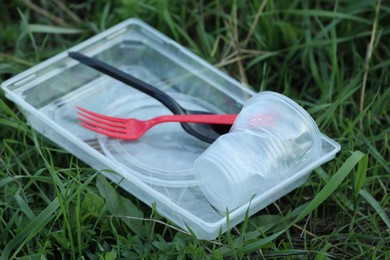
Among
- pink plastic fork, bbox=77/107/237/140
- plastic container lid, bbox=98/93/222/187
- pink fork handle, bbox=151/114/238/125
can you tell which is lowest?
plastic container lid, bbox=98/93/222/187

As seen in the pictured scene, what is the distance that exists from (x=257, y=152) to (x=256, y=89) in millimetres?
502

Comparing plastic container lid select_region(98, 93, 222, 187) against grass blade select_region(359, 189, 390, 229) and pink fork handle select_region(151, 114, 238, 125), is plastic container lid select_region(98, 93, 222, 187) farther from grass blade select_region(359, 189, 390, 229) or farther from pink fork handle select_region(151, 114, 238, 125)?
grass blade select_region(359, 189, 390, 229)

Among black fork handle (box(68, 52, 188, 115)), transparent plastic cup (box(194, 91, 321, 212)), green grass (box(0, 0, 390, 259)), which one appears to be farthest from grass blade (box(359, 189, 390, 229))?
black fork handle (box(68, 52, 188, 115))

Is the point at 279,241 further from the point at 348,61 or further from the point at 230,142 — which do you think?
the point at 348,61

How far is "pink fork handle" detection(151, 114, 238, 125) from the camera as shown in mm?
1577

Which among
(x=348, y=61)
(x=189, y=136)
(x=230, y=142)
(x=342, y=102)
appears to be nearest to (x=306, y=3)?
(x=348, y=61)

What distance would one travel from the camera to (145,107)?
68.9 inches

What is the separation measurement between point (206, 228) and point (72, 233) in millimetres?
256

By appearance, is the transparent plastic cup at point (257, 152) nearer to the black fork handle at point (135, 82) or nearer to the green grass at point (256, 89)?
the green grass at point (256, 89)

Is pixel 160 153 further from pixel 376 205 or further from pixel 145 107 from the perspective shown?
pixel 376 205

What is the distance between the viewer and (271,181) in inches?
56.7

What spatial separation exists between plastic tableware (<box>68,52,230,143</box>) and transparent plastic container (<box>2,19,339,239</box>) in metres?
0.03

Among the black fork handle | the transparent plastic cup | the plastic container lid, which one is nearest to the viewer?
the transparent plastic cup

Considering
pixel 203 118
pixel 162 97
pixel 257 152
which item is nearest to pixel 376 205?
pixel 257 152
